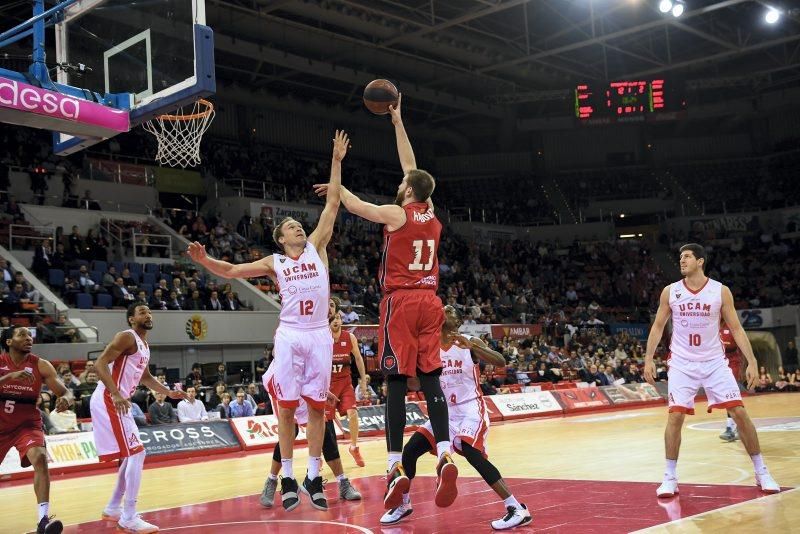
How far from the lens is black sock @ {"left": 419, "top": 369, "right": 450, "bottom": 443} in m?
5.66

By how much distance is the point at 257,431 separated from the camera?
50.4 feet

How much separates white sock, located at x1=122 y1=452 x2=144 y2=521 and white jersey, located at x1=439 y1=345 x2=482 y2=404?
8.17 feet

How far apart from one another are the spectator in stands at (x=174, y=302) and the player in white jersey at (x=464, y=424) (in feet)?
44.9

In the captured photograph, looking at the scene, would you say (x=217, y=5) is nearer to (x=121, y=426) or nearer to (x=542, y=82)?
(x=542, y=82)

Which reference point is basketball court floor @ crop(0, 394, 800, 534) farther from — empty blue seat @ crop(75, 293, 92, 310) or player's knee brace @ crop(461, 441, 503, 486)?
empty blue seat @ crop(75, 293, 92, 310)

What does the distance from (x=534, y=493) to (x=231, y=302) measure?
15.0 metres

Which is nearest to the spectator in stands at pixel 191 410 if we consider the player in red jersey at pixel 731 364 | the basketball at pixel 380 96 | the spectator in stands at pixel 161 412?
the spectator in stands at pixel 161 412

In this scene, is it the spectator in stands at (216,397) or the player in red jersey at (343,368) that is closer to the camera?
the player in red jersey at (343,368)

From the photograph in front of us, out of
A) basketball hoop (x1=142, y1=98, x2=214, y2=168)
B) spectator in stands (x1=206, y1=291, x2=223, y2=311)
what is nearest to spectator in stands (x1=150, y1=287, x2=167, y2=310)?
spectator in stands (x1=206, y1=291, x2=223, y2=311)

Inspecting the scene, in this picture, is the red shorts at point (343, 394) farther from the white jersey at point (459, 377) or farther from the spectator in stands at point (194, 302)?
the spectator in stands at point (194, 302)

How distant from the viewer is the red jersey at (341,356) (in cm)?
963

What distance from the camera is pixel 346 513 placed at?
6566 millimetres

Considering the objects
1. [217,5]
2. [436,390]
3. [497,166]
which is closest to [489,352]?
[436,390]

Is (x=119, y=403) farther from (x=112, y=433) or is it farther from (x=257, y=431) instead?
(x=257, y=431)
